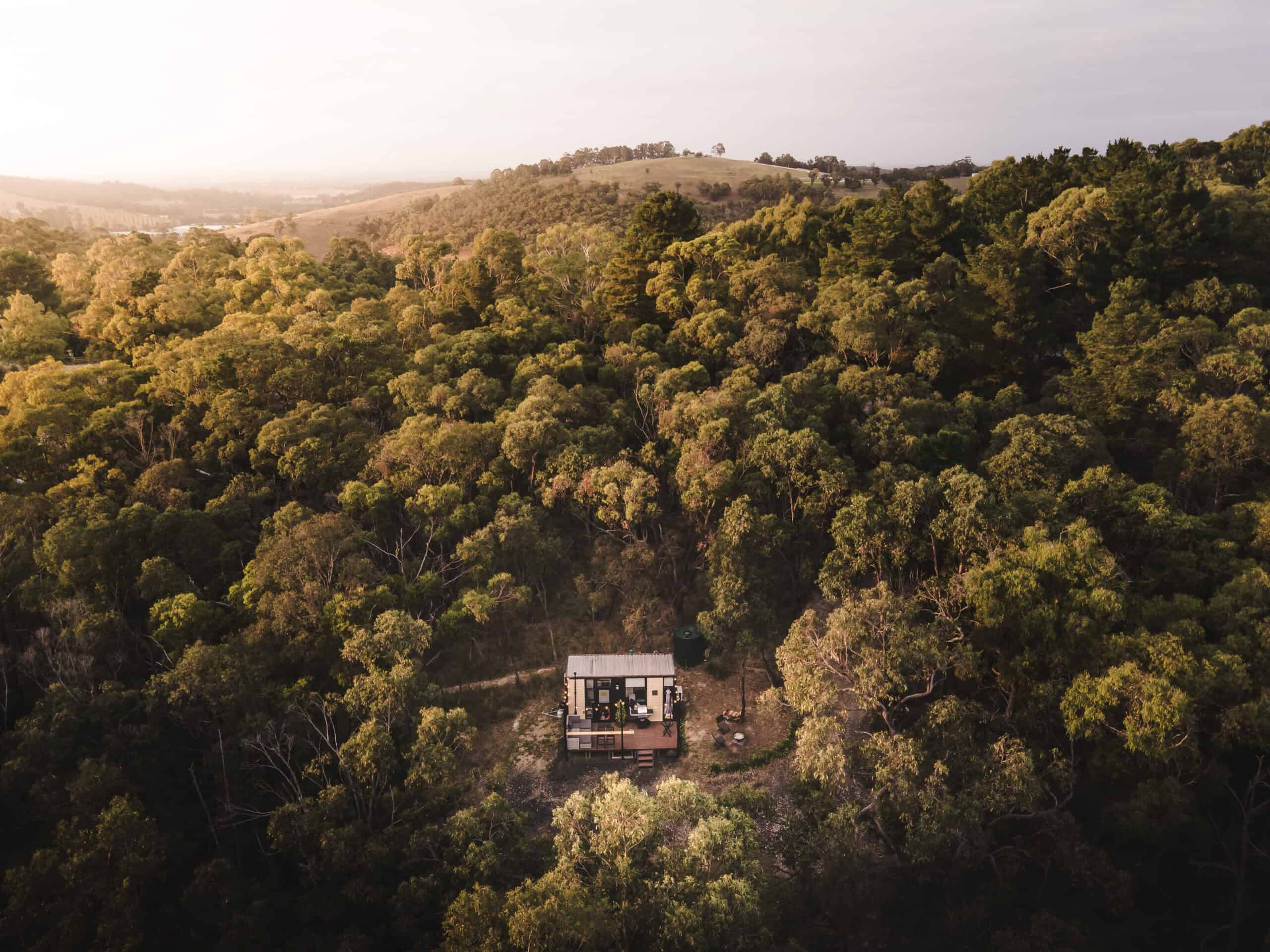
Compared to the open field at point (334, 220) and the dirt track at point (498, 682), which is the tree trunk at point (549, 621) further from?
the open field at point (334, 220)

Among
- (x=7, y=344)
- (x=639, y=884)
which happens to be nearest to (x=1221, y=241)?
(x=639, y=884)

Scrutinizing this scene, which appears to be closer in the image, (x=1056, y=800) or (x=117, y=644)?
(x=1056, y=800)

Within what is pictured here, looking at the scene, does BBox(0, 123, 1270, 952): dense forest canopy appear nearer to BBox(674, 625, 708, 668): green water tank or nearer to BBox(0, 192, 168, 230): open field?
BBox(674, 625, 708, 668): green water tank

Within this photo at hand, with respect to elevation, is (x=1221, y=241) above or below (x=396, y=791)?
above

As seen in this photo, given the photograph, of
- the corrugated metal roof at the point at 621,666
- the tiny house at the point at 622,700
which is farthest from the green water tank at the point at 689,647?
the tiny house at the point at 622,700

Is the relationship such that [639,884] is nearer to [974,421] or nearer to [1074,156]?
[974,421]

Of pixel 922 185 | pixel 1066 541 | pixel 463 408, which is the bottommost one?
pixel 1066 541

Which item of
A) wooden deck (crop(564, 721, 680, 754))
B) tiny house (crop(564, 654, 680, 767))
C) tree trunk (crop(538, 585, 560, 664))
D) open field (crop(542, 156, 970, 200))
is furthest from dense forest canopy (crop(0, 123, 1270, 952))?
open field (crop(542, 156, 970, 200))

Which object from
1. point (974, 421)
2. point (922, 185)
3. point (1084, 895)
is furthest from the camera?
point (922, 185)

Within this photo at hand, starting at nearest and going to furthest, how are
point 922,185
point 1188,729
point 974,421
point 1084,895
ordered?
point 1188,729, point 1084,895, point 974,421, point 922,185
